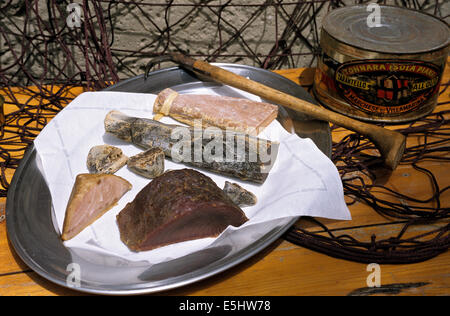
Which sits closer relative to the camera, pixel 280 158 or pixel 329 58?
pixel 280 158

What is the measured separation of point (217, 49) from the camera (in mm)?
1591

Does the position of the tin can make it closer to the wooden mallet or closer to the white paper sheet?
the wooden mallet

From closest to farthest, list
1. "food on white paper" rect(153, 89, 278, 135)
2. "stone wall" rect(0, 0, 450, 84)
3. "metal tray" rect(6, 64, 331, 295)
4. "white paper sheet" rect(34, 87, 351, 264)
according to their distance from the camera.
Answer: "metal tray" rect(6, 64, 331, 295), "white paper sheet" rect(34, 87, 351, 264), "food on white paper" rect(153, 89, 278, 135), "stone wall" rect(0, 0, 450, 84)

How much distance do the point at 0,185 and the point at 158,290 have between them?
1.85ft

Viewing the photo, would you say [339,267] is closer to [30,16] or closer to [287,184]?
[287,184]

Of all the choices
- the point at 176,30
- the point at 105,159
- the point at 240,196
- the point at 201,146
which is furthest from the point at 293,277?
the point at 176,30

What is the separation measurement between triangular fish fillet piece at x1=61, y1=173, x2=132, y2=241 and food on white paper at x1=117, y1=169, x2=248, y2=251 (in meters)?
0.06

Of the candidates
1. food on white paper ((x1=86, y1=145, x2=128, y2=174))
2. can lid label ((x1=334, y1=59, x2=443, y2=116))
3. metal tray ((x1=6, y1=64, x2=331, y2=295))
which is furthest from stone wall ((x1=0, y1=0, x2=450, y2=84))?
metal tray ((x1=6, y1=64, x2=331, y2=295))

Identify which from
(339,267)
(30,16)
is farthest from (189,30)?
(339,267)

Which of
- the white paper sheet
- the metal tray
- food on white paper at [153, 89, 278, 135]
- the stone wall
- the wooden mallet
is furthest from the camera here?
the stone wall

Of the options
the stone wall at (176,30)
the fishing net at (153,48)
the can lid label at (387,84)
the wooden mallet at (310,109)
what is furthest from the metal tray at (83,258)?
the stone wall at (176,30)

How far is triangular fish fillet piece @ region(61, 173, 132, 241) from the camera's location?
2.82 ft

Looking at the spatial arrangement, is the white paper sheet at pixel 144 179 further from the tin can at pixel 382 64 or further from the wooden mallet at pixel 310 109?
the tin can at pixel 382 64

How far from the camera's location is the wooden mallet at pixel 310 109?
989 millimetres
